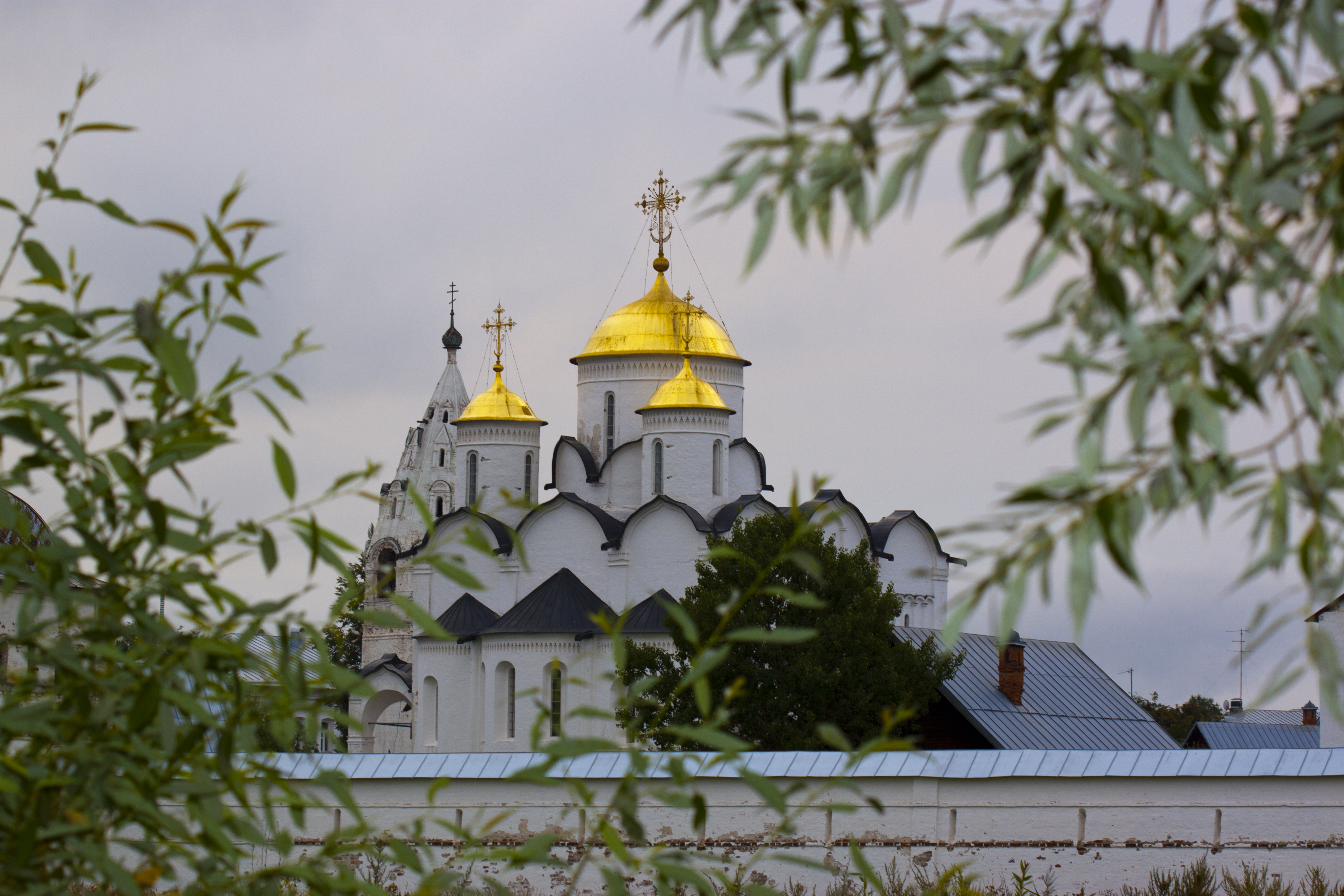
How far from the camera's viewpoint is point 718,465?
1200 inches

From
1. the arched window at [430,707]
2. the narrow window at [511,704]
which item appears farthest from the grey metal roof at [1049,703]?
the arched window at [430,707]

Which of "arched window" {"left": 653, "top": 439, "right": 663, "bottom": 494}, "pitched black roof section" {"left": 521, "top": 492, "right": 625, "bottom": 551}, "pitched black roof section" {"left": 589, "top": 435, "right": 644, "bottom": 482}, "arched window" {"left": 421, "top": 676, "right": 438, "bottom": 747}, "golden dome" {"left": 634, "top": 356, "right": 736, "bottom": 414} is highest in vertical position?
"golden dome" {"left": 634, "top": 356, "right": 736, "bottom": 414}

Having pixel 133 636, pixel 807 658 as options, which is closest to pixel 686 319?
pixel 807 658

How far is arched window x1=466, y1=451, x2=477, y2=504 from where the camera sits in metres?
32.5

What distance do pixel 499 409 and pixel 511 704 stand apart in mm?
7039

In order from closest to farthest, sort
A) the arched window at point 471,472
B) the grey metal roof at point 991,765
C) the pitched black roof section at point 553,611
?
the grey metal roof at point 991,765
the pitched black roof section at point 553,611
the arched window at point 471,472

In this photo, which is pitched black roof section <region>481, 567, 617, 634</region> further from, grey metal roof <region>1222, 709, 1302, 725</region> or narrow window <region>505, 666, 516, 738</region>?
grey metal roof <region>1222, 709, 1302, 725</region>

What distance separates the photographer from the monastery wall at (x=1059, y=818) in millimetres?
10227

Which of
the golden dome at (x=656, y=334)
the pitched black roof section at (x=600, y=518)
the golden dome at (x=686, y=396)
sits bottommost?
the pitched black roof section at (x=600, y=518)

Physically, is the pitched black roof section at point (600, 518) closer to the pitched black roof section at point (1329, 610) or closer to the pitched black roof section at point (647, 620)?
the pitched black roof section at point (647, 620)

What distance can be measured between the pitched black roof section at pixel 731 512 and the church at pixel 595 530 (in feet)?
0.17

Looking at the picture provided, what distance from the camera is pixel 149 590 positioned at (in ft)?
9.96

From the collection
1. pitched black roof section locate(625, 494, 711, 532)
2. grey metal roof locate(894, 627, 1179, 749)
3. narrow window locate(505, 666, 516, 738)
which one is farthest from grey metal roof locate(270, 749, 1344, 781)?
pitched black roof section locate(625, 494, 711, 532)

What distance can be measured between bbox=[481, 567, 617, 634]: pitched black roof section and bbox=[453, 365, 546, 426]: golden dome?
4.48 metres
